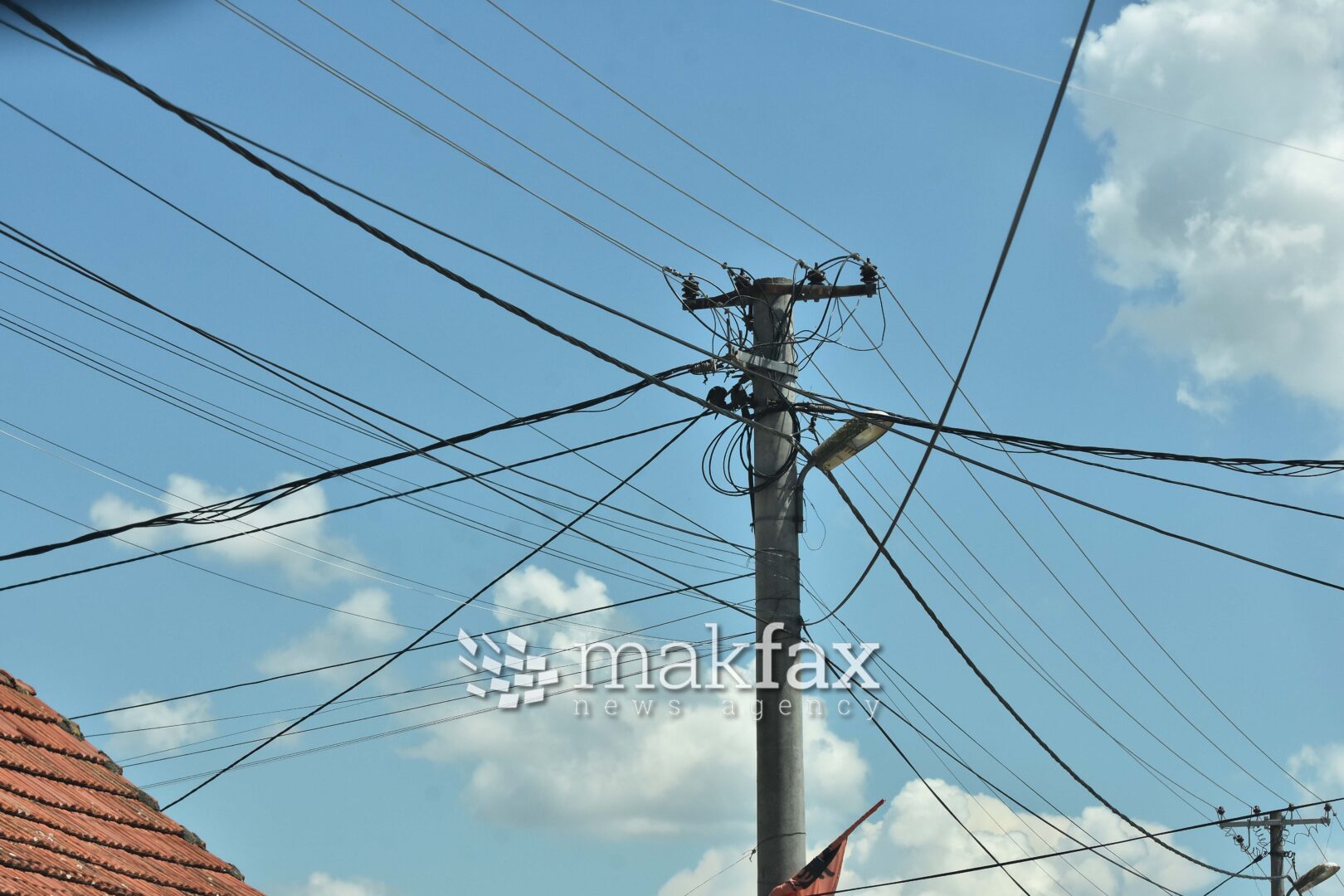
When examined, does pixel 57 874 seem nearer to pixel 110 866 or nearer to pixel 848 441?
pixel 110 866

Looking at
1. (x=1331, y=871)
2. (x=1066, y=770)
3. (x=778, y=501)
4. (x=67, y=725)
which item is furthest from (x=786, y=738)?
(x=1331, y=871)

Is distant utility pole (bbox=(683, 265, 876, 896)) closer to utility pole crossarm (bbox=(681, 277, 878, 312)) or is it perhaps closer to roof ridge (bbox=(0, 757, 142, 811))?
utility pole crossarm (bbox=(681, 277, 878, 312))

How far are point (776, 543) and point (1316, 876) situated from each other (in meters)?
22.4

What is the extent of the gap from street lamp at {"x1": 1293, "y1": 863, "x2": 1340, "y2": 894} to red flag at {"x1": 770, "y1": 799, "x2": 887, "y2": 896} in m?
22.4

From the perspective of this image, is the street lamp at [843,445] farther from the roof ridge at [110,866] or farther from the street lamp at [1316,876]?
the street lamp at [1316,876]

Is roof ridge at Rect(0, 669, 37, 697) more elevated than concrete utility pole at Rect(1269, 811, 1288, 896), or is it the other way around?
concrete utility pole at Rect(1269, 811, 1288, 896)

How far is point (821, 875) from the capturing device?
8.91 meters

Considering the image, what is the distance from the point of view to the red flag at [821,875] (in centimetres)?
891

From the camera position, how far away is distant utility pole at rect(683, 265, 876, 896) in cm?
941

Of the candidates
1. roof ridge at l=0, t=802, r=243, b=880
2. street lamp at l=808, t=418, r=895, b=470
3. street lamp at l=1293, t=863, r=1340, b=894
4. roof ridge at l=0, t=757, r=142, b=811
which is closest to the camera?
roof ridge at l=0, t=802, r=243, b=880

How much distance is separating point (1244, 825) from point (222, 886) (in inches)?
Answer: 992

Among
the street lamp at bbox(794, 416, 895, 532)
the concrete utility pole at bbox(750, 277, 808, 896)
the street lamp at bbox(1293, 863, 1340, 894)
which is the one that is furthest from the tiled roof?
the street lamp at bbox(1293, 863, 1340, 894)

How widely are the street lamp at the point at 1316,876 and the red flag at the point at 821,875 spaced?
73.5ft

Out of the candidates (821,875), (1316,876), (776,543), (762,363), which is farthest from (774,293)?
(1316,876)
